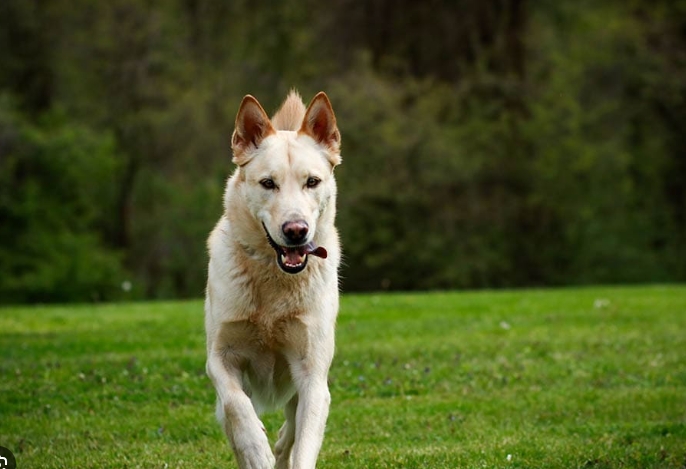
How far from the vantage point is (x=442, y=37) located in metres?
31.7

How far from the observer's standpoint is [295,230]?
18.2 feet

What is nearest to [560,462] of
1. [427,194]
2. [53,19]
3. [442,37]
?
[427,194]

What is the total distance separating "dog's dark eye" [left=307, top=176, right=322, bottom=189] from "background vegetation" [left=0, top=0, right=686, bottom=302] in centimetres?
2285

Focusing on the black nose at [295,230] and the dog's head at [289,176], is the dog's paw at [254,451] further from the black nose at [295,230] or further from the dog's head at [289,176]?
the black nose at [295,230]

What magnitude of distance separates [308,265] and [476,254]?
24.8 meters

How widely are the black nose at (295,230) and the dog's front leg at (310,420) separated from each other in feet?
2.77

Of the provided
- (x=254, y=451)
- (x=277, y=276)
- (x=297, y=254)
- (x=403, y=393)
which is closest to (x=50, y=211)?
(x=403, y=393)

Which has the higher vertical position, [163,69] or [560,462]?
[163,69]

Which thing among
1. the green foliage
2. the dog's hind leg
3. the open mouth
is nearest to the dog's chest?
the open mouth

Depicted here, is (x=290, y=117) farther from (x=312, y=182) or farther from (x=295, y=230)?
(x=295, y=230)

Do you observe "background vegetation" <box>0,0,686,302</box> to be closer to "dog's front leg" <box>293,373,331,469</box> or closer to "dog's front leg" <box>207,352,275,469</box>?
"dog's front leg" <box>293,373,331,469</box>

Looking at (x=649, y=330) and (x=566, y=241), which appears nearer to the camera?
(x=649, y=330)

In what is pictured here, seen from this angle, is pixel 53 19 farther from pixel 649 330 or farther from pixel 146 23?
pixel 649 330

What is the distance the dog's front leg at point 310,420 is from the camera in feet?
18.1
